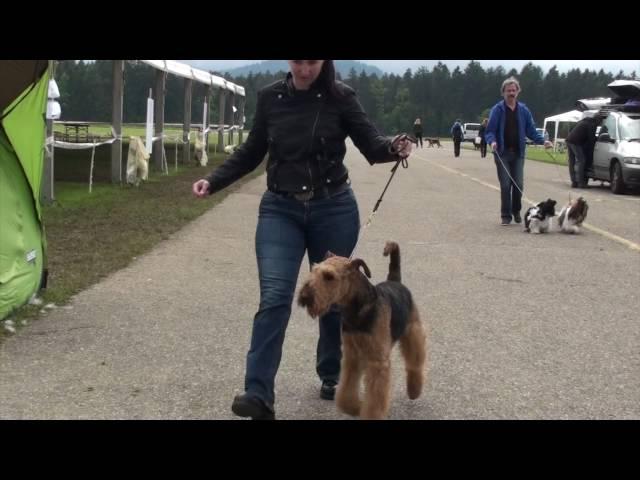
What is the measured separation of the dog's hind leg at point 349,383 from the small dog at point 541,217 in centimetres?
813

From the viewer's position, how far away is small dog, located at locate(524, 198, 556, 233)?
11.4 metres

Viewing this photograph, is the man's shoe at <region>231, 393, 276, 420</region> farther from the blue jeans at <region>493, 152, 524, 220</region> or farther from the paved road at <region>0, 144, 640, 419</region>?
the blue jeans at <region>493, 152, 524, 220</region>

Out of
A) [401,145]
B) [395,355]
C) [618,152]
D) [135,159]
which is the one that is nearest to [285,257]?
[401,145]

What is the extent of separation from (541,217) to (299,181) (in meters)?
8.21

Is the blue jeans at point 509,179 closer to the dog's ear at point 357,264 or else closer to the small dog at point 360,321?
the small dog at point 360,321

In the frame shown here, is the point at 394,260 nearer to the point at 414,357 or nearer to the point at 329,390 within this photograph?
the point at 414,357

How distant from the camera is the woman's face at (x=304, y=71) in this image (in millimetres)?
3779

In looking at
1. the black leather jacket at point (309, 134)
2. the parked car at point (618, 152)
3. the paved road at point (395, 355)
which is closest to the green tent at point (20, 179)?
the paved road at point (395, 355)

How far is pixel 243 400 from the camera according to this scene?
12.2 feet

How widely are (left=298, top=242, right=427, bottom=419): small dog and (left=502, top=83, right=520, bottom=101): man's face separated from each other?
8.38 m

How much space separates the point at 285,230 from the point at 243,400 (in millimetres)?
925

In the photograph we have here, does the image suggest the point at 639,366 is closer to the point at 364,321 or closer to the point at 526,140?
the point at 364,321

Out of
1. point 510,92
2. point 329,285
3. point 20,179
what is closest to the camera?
point 329,285

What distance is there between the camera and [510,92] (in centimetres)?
Answer: 1184
